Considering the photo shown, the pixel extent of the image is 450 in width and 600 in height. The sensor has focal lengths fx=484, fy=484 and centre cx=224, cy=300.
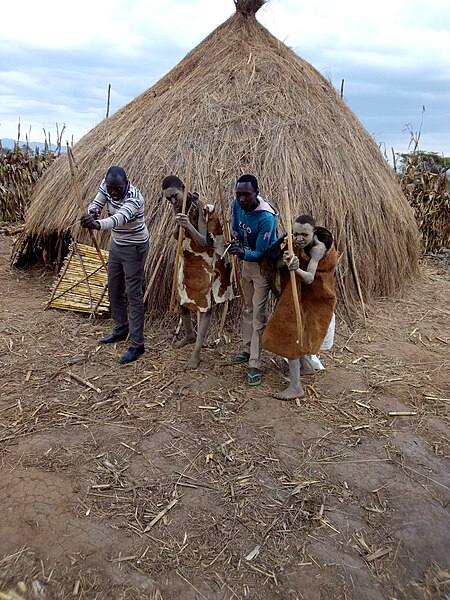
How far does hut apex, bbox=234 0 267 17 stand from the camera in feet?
21.9

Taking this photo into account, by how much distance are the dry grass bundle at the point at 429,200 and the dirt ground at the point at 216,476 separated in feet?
19.2

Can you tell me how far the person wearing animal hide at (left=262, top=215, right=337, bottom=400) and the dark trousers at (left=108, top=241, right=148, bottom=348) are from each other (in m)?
1.17

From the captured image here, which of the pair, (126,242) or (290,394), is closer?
(290,394)

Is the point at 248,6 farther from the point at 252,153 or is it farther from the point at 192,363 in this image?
the point at 192,363

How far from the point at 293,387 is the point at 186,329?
1.27 metres

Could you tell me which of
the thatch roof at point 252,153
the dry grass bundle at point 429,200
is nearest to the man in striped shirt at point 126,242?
the thatch roof at point 252,153

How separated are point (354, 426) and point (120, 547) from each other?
1.91 meters

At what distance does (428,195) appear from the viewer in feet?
32.3

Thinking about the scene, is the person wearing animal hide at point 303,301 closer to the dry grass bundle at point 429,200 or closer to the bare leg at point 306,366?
the bare leg at point 306,366

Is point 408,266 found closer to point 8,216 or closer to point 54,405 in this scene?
point 54,405

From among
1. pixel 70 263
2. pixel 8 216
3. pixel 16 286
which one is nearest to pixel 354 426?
pixel 70 263

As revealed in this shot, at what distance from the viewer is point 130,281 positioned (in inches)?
167

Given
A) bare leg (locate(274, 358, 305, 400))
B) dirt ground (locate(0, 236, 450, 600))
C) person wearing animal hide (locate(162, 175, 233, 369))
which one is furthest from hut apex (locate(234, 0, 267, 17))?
bare leg (locate(274, 358, 305, 400))

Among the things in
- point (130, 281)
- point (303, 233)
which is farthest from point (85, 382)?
point (303, 233)
